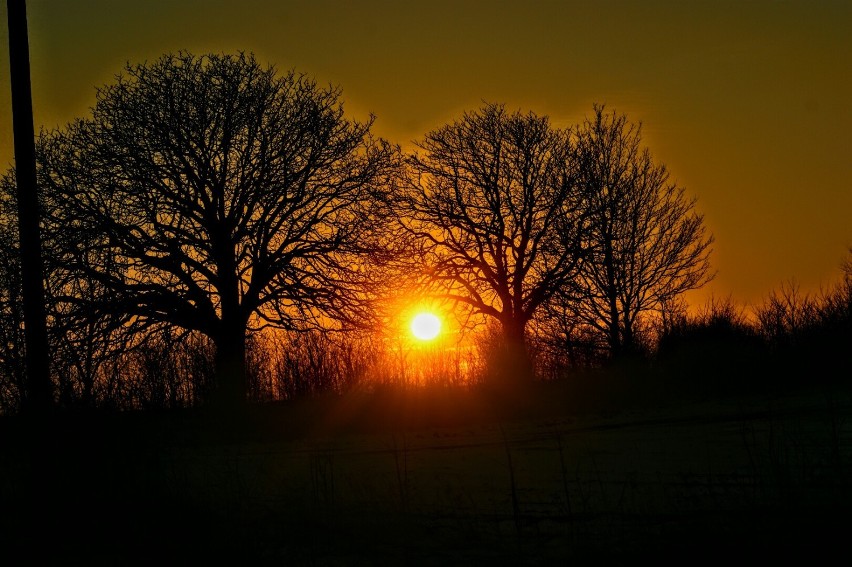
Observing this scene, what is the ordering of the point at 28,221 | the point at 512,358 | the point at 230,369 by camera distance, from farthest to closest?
1. the point at 512,358
2. the point at 230,369
3. the point at 28,221

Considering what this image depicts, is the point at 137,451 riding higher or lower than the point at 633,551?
higher

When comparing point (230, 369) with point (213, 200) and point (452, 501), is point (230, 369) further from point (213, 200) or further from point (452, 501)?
point (452, 501)

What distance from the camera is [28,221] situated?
10172mm

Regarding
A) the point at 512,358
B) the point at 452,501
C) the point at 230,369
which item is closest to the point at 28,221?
the point at 452,501

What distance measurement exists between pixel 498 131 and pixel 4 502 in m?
25.5

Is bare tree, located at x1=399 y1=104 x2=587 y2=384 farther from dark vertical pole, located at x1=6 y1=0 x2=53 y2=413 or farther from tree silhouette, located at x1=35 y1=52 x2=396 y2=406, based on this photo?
dark vertical pole, located at x1=6 y1=0 x2=53 y2=413

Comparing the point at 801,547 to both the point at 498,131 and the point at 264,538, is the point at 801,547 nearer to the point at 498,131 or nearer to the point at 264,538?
the point at 264,538

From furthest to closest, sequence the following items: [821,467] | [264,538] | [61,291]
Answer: [61,291]
[821,467]
[264,538]

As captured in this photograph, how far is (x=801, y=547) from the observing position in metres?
7.09

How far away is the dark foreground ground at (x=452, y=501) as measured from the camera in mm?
7785

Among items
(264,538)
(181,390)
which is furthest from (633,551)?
(181,390)

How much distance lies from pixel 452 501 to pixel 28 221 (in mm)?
5528

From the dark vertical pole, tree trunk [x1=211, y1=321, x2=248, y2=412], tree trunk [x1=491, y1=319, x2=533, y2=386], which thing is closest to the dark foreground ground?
the dark vertical pole

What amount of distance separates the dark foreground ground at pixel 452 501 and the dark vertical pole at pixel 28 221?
52 cm
